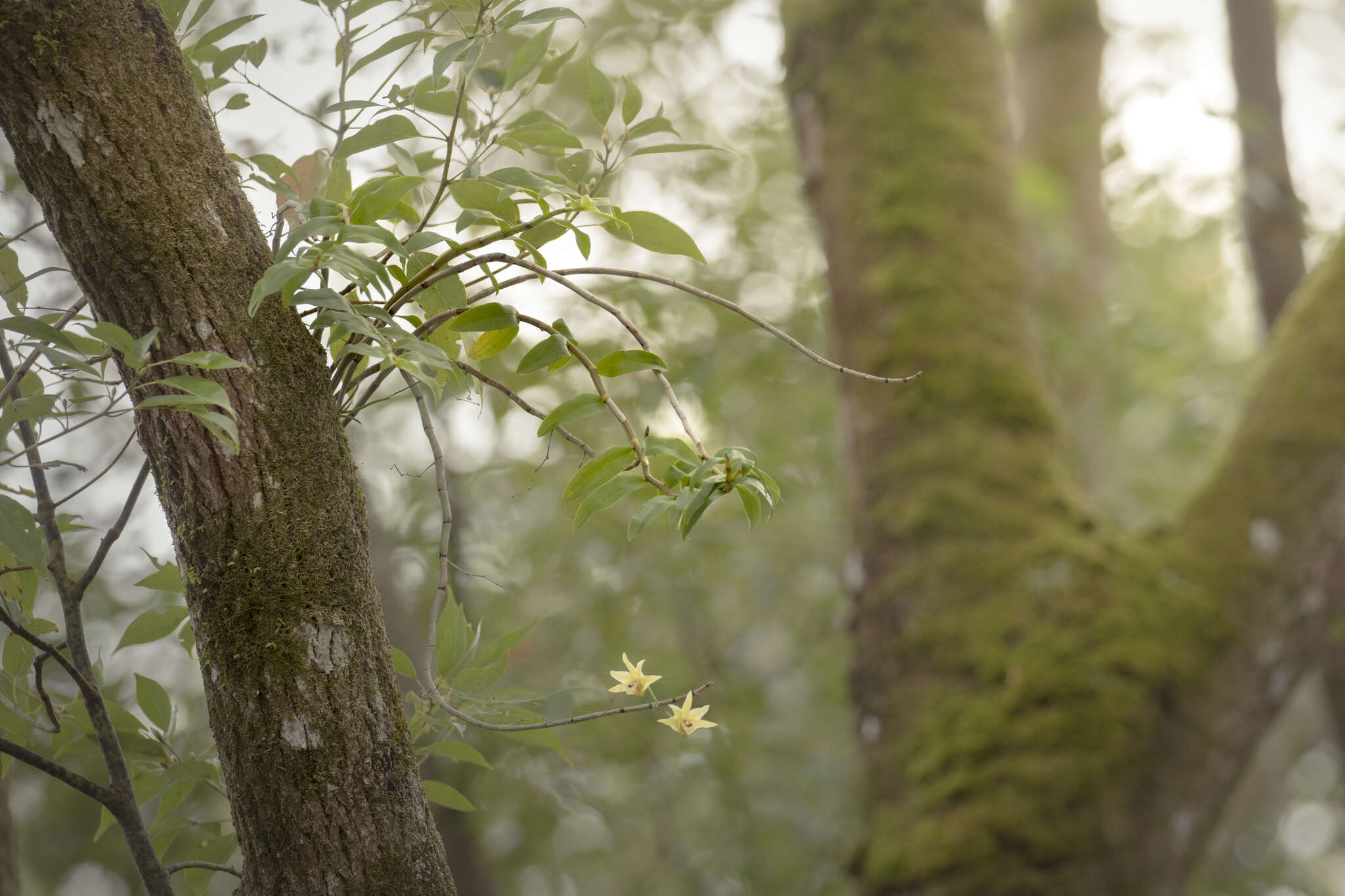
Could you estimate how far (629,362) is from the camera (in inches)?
24.4

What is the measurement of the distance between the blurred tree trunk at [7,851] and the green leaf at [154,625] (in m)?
0.31

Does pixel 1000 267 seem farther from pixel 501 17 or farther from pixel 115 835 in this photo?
pixel 115 835

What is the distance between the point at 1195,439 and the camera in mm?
3994

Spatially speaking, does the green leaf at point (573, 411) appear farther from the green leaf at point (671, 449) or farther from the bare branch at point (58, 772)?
the bare branch at point (58, 772)

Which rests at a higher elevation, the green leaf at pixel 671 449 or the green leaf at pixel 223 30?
the green leaf at pixel 223 30

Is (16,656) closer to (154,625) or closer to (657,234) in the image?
(154,625)

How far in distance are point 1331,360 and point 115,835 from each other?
124 inches

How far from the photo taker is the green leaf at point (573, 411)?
588mm

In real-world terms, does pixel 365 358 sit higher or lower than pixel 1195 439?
higher

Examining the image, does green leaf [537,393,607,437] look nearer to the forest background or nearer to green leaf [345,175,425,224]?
green leaf [345,175,425,224]

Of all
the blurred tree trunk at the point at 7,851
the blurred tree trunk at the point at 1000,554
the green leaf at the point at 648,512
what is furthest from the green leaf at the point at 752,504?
the blurred tree trunk at the point at 1000,554

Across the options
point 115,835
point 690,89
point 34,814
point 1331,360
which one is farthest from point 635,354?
point 34,814

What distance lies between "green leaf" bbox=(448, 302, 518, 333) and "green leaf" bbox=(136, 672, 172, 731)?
0.40m

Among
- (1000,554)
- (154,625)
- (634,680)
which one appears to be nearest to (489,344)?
(634,680)
